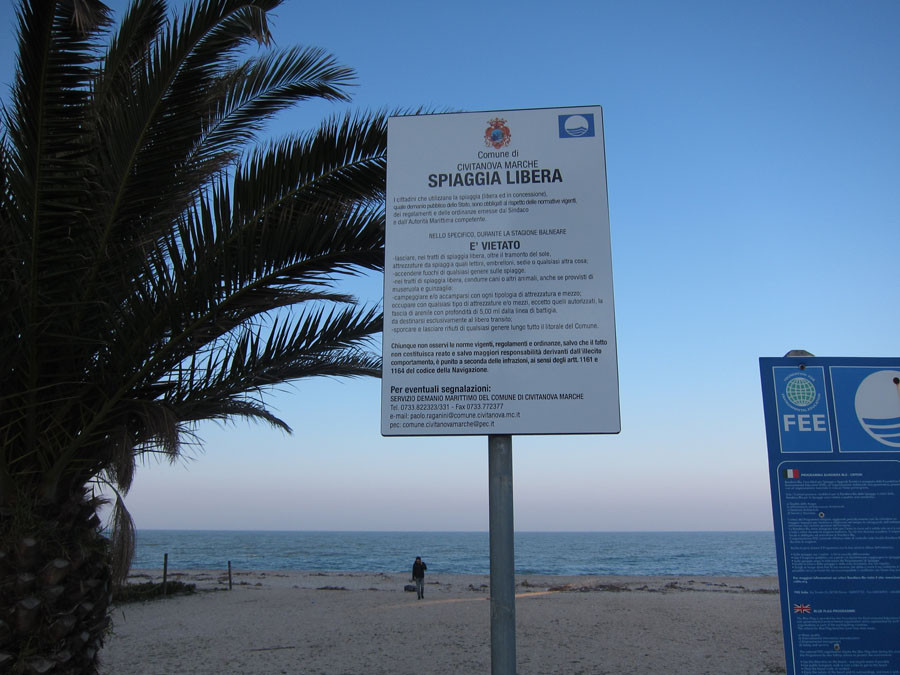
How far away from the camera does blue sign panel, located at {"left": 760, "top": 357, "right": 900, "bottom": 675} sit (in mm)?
3262

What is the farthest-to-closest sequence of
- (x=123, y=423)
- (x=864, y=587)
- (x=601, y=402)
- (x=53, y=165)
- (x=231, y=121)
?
1. (x=231, y=121)
2. (x=123, y=423)
3. (x=53, y=165)
4. (x=864, y=587)
5. (x=601, y=402)

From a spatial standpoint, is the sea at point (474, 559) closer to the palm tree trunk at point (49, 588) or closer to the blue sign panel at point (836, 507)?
the palm tree trunk at point (49, 588)

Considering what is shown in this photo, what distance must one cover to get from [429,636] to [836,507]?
37.7 ft

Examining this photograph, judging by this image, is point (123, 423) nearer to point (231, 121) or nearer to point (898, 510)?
point (231, 121)

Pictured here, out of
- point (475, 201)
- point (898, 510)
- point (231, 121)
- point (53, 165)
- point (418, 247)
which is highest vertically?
point (231, 121)

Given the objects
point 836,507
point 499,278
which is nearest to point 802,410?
point 836,507

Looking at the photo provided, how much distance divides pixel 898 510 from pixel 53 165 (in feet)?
17.5

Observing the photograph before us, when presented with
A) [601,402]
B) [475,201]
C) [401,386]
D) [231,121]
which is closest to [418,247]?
[475,201]

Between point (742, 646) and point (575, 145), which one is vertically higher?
point (575, 145)

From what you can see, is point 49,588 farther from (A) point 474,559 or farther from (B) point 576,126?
(A) point 474,559

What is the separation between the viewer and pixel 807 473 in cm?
340

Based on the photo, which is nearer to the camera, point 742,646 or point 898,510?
point 898,510

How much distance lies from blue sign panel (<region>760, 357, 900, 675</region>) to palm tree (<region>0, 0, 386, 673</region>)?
9.92 ft

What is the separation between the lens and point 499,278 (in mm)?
2781
